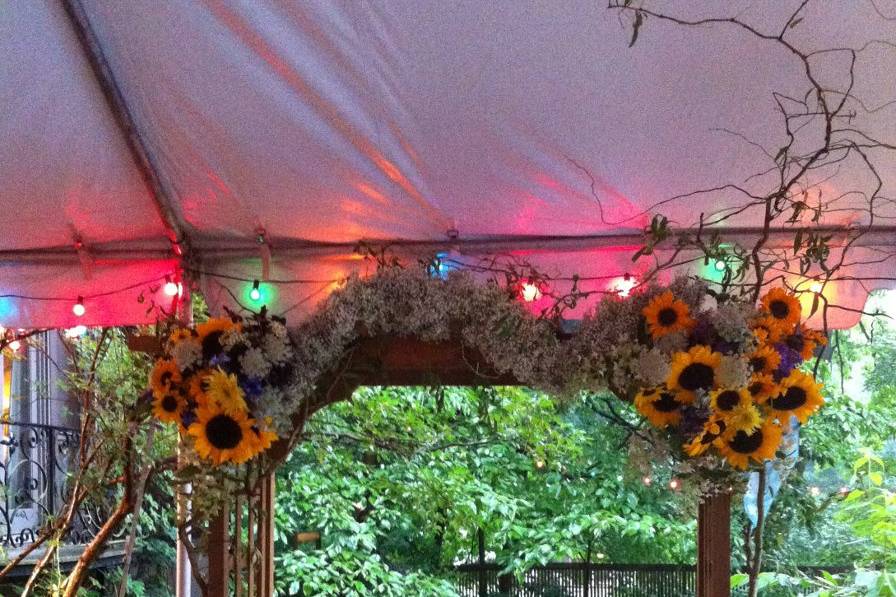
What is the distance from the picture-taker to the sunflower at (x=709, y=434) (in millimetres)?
1581

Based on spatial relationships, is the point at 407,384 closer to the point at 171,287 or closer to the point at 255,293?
the point at 255,293

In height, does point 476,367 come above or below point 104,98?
below

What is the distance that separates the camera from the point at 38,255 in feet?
8.93

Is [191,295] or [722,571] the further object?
[191,295]

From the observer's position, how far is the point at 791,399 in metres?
1.65

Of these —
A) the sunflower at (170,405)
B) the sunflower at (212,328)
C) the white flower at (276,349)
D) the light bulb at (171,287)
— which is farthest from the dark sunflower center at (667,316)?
the light bulb at (171,287)

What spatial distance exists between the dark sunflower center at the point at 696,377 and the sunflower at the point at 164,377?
111cm

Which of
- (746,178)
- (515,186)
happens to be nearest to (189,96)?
(515,186)

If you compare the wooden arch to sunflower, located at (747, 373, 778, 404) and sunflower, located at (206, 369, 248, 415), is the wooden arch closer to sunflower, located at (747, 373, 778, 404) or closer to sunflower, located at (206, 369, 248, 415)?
sunflower, located at (206, 369, 248, 415)

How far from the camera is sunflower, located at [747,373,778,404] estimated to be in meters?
1.64

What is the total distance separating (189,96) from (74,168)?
0.54 meters

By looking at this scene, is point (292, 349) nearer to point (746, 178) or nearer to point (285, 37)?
point (285, 37)

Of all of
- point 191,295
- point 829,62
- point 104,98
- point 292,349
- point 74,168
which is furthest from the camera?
point 191,295

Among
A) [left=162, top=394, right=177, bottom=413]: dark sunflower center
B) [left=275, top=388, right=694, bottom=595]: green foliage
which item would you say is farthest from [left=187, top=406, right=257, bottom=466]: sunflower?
[left=275, top=388, right=694, bottom=595]: green foliage
